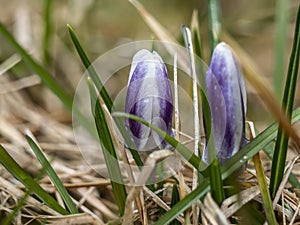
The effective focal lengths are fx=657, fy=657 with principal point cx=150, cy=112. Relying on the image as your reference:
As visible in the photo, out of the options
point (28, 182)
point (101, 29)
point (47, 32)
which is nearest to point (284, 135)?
point (28, 182)

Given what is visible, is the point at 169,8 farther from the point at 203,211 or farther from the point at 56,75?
the point at 203,211

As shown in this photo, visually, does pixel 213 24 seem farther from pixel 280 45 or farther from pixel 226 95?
pixel 226 95

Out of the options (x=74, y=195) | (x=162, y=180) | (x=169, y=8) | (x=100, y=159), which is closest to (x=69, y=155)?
(x=100, y=159)

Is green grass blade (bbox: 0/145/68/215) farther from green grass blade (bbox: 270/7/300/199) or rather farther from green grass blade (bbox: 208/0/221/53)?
green grass blade (bbox: 208/0/221/53)

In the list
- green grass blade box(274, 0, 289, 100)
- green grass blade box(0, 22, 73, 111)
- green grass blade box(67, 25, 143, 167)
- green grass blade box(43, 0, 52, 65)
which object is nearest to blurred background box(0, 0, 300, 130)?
green grass blade box(43, 0, 52, 65)

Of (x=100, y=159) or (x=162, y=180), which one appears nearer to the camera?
(x=162, y=180)
